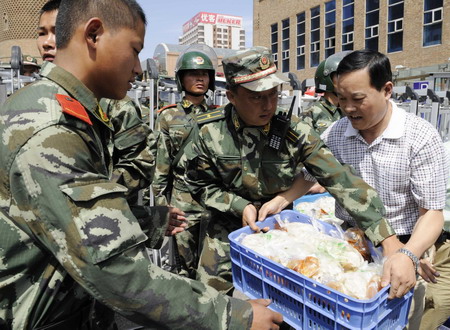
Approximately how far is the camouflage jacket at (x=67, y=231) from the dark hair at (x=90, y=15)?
12cm

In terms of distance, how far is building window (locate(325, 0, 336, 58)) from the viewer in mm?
28953

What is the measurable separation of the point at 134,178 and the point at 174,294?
60.4 inches

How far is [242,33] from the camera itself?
11562 cm

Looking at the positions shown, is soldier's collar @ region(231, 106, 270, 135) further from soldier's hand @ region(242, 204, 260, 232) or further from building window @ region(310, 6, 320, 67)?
building window @ region(310, 6, 320, 67)

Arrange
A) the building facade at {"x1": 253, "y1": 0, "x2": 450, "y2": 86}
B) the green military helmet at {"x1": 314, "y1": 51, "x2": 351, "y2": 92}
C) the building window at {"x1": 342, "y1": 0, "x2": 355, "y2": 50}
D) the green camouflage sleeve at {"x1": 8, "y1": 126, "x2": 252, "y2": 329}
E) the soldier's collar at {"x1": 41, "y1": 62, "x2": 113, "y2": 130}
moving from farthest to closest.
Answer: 1. the building window at {"x1": 342, "y1": 0, "x2": 355, "y2": 50}
2. the building facade at {"x1": 253, "y1": 0, "x2": 450, "y2": 86}
3. the green military helmet at {"x1": 314, "y1": 51, "x2": 351, "y2": 92}
4. the soldier's collar at {"x1": 41, "y1": 62, "x2": 113, "y2": 130}
5. the green camouflage sleeve at {"x1": 8, "y1": 126, "x2": 252, "y2": 329}

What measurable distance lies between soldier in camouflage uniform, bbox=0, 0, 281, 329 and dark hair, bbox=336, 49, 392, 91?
113 cm

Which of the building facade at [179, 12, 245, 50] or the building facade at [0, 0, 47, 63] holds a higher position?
the building facade at [179, 12, 245, 50]

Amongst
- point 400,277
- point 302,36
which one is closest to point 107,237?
point 400,277

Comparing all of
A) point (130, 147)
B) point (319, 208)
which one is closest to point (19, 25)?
point (130, 147)

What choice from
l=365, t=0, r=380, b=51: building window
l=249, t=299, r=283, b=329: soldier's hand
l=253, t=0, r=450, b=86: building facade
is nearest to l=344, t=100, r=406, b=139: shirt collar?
l=249, t=299, r=283, b=329: soldier's hand

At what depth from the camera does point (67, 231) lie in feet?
3.08

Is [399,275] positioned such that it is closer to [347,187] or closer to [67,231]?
[347,187]

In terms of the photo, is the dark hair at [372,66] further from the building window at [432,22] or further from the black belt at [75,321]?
the building window at [432,22]

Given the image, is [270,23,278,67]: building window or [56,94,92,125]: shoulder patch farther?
[270,23,278,67]: building window
